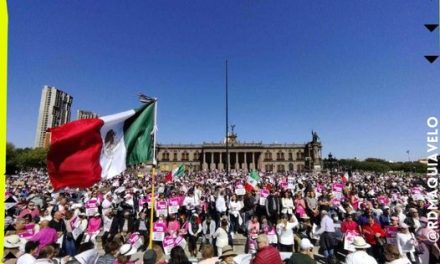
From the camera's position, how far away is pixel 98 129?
215 inches

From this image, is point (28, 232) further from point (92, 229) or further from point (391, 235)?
point (391, 235)

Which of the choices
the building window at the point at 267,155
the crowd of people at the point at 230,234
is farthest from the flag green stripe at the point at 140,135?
the building window at the point at 267,155

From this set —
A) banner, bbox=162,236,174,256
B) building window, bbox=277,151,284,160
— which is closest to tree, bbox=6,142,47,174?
building window, bbox=277,151,284,160

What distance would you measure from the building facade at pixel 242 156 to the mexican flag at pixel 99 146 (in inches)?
3660

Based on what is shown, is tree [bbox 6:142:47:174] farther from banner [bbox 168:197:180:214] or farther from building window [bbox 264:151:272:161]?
banner [bbox 168:197:180:214]

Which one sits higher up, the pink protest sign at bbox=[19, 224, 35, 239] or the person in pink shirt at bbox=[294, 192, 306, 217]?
the person in pink shirt at bbox=[294, 192, 306, 217]

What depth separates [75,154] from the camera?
517cm

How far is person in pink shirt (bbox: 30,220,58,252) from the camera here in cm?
710

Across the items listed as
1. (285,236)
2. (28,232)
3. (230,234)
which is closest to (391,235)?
(285,236)

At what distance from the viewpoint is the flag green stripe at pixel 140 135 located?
6025 millimetres

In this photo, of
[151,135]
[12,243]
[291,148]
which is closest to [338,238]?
[151,135]

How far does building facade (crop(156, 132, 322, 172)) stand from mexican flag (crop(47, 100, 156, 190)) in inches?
3660

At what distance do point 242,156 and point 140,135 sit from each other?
9685 centimetres

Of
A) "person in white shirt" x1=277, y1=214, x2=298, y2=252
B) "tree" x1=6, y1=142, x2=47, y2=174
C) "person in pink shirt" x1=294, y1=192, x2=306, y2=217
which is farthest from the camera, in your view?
"tree" x1=6, y1=142, x2=47, y2=174
